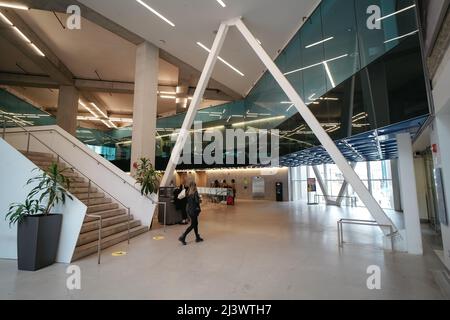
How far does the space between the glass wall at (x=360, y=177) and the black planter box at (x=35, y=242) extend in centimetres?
1453

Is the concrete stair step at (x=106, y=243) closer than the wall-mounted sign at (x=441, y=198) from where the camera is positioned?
No

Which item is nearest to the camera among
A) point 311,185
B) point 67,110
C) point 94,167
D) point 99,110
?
point 94,167

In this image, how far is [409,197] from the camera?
4965mm

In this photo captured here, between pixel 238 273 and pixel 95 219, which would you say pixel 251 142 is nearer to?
pixel 95 219

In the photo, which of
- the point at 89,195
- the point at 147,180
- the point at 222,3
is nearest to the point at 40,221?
the point at 89,195

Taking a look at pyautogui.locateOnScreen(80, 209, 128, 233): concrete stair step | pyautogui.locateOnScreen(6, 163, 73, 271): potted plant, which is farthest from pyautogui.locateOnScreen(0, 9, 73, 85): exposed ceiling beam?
pyautogui.locateOnScreen(80, 209, 128, 233): concrete stair step

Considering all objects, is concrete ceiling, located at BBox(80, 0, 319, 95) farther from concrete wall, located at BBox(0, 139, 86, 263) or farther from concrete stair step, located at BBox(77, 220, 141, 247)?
concrete stair step, located at BBox(77, 220, 141, 247)

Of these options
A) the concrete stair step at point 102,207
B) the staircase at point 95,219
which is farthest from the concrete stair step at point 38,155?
the concrete stair step at point 102,207

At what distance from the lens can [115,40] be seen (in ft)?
32.3

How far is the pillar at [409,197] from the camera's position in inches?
189

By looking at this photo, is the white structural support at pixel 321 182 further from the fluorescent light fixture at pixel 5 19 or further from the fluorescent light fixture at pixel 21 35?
the fluorescent light fixture at pixel 5 19

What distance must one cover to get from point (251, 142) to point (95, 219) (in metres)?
10.6

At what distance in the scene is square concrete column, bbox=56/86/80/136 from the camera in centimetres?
1247

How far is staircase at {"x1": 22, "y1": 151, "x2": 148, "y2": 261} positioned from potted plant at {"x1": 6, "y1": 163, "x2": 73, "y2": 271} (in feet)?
1.61
